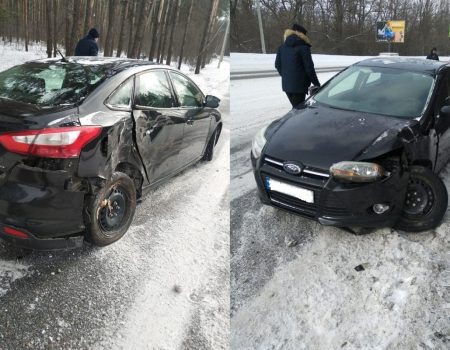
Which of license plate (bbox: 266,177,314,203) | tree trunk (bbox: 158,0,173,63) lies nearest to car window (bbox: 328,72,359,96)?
license plate (bbox: 266,177,314,203)

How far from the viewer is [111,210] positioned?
3402 millimetres

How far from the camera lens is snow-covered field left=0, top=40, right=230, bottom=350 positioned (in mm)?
2555

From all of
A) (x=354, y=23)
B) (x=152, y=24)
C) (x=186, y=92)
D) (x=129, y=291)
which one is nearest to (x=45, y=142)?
(x=129, y=291)

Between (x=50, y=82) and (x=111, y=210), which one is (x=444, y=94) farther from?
(x=50, y=82)

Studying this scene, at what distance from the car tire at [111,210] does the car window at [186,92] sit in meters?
1.47

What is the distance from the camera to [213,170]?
5.50 metres

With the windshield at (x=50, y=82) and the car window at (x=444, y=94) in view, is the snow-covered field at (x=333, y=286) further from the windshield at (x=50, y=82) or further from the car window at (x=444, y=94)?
the windshield at (x=50, y=82)

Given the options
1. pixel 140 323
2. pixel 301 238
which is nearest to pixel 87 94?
pixel 140 323

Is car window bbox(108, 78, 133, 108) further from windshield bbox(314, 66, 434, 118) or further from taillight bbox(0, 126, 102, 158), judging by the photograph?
windshield bbox(314, 66, 434, 118)

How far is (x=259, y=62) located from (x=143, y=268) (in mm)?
19645

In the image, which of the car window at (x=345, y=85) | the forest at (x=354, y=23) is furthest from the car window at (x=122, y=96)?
the forest at (x=354, y=23)

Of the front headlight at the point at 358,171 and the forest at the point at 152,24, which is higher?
the forest at the point at 152,24

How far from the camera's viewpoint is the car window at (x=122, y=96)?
3410 millimetres

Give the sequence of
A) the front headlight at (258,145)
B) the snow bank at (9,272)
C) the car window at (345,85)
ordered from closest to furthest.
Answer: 1. the snow bank at (9,272)
2. the front headlight at (258,145)
3. the car window at (345,85)
